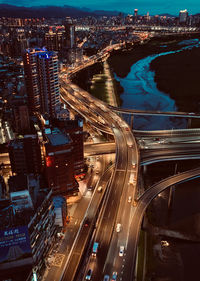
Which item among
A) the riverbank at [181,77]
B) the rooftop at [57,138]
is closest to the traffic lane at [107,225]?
the rooftop at [57,138]

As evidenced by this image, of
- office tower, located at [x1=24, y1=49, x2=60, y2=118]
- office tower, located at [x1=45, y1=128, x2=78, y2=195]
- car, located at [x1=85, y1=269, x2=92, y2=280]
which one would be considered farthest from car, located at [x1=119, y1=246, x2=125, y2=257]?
office tower, located at [x1=24, y1=49, x2=60, y2=118]

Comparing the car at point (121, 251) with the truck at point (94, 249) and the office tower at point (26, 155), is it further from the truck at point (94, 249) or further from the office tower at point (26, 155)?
the office tower at point (26, 155)

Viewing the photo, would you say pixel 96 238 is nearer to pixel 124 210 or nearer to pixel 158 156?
pixel 124 210

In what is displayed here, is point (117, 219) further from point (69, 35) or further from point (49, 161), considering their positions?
point (69, 35)

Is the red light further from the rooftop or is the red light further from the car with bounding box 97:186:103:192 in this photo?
the car with bounding box 97:186:103:192

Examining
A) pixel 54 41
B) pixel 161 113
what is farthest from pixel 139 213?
pixel 54 41

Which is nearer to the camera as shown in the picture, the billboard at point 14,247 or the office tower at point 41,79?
the billboard at point 14,247
